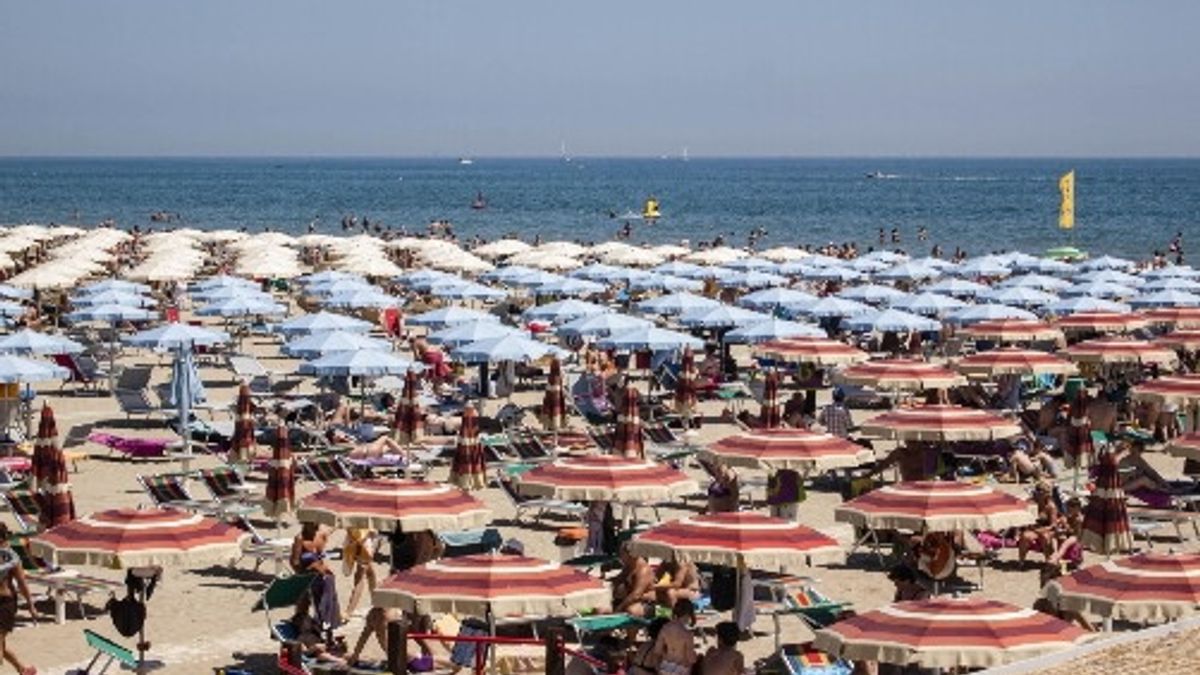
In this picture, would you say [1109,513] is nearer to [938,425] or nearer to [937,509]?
[937,509]

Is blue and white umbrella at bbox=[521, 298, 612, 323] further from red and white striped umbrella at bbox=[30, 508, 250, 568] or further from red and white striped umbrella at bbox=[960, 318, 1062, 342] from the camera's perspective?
red and white striped umbrella at bbox=[30, 508, 250, 568]

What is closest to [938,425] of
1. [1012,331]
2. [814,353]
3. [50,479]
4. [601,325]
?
[814,353]

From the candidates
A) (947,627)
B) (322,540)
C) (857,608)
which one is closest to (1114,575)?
(947,627)

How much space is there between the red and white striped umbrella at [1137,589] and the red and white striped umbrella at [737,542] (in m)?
1.65

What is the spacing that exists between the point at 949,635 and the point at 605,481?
16.5 feet

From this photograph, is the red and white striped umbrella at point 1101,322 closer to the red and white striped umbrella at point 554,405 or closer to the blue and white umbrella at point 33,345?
the red and white striped umbrella at point 554,405

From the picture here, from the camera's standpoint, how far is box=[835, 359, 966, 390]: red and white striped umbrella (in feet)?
70.1

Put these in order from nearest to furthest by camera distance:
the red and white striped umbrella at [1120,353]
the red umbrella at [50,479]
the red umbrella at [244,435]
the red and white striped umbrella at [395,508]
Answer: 1. the red and white striped umbrella at [395,508]
2. the red umbrella at [50,479]
3. the red umbrella at [244,435]
4. the red and white striped umbrella at [1120,353]

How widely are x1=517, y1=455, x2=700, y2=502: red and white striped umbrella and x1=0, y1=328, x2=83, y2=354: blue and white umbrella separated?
10204 mm

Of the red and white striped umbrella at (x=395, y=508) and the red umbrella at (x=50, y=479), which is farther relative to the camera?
the red umbrella at (x=50, y=479)

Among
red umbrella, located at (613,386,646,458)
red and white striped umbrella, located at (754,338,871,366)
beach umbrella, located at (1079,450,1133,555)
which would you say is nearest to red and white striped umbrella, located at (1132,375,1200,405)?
red and white striped umbrella, located at (754,338,871,366)

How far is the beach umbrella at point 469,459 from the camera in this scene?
1803 centimetres

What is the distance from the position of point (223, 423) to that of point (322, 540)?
8.21m

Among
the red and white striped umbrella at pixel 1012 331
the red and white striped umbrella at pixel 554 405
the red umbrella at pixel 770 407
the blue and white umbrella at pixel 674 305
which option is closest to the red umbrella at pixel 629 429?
the red umbrella at pixel 770 407
